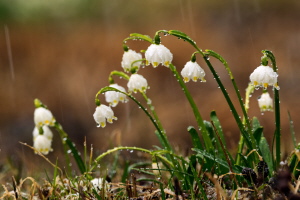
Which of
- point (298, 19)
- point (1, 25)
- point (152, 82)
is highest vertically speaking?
point (1, 25)

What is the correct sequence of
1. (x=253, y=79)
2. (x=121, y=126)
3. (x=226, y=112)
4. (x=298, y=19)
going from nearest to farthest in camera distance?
1. (x=253, y=79)
2. (x=226, y=112)
3. (x=121, y=126)
4. (x=298, y=19)

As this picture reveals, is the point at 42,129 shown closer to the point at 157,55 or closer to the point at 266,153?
the point at 157,55

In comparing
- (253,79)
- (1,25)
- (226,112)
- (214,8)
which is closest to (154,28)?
(214,8)

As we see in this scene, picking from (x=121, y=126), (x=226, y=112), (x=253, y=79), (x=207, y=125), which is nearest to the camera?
(x=253, y=79)

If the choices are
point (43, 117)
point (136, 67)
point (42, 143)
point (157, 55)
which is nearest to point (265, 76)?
point (157, 55)

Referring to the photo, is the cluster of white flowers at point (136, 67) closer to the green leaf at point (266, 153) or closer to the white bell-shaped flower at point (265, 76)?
the white bell-shaped flower at point (265, 76)

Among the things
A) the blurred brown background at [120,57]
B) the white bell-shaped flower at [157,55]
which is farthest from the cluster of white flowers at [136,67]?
the blurred brown background at [120,57]

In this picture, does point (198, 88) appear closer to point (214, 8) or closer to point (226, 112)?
point (226, 112)
